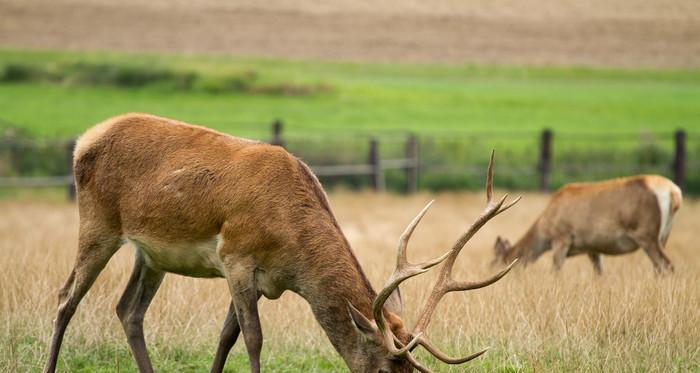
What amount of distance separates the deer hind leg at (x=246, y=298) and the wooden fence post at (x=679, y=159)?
18.3m

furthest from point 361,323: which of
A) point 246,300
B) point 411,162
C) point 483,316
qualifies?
point 411,162

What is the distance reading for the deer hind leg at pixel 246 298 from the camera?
5797 millimetres

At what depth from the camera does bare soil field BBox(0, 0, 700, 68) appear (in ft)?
146

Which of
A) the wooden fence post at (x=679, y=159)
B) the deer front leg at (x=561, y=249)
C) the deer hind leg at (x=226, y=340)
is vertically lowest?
the wooden fence post at (x=679, y=159)

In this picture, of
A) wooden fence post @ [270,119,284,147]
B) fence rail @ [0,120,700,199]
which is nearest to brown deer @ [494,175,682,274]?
fence rail @ [0,120,700,199]

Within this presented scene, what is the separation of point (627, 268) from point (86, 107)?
967 inches

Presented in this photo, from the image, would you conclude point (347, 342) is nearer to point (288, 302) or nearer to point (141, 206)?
point (141, 206)

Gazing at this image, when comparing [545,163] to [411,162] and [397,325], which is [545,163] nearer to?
[411,162]

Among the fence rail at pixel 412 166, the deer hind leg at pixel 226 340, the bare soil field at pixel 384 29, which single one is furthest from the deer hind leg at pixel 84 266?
Result: the bare soil field at pixel 384 29

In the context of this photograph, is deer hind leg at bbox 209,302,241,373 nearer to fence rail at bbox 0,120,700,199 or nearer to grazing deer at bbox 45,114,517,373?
grazing deer at bbox 45,114,517,373

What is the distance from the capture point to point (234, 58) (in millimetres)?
45219

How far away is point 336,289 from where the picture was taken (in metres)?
5.67

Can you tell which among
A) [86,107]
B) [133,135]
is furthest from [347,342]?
[86,107]

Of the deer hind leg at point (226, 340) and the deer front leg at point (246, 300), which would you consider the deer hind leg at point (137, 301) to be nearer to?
the deer hind leg at point (226, 340)
